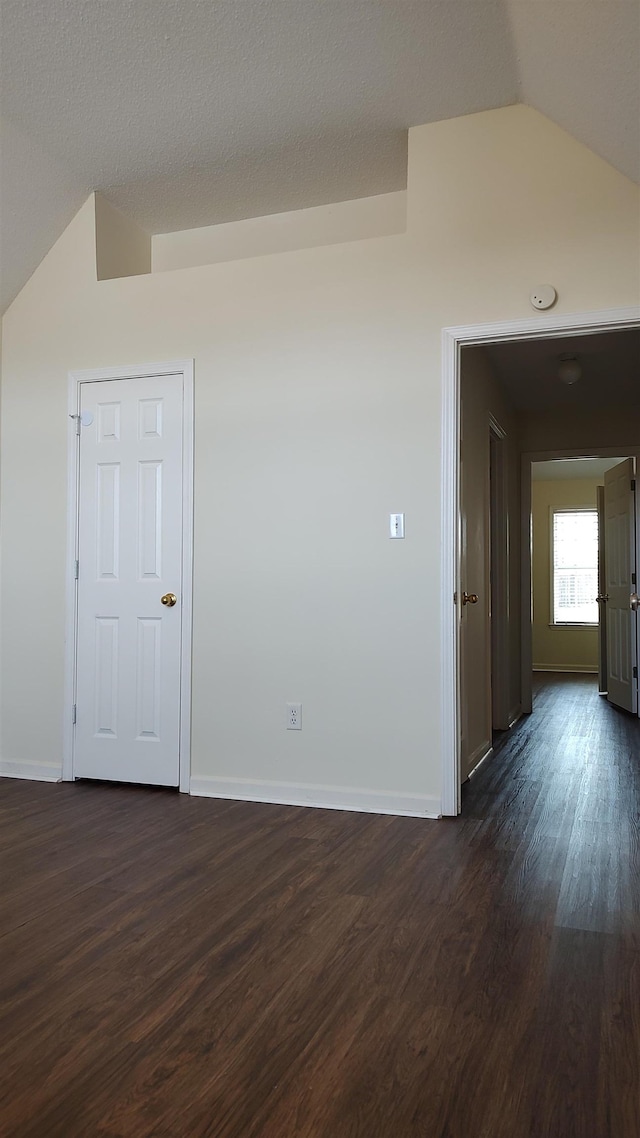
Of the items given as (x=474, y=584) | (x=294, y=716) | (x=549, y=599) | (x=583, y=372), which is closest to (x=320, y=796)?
(x=294, y=716)

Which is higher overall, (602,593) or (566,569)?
(566,569)

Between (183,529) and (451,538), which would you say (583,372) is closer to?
(451,538)

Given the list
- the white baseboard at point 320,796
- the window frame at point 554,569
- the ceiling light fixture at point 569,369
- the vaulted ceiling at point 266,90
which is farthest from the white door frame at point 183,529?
the window frame at point 554,569

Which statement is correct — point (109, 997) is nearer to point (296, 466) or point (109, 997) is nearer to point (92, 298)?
point (296, 466)

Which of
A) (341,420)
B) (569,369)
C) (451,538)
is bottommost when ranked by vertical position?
(451,538)

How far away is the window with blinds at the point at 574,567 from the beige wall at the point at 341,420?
24.6ft

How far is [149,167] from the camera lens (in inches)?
150

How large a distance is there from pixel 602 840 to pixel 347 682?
120cm

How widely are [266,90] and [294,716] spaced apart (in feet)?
8.58

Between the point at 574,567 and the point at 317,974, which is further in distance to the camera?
the point at 574,567

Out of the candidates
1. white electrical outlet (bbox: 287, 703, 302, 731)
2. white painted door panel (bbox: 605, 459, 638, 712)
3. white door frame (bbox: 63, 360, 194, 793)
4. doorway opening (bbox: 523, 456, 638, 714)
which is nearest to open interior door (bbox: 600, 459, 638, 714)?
white painted door panel (bbox: 605, 459, 638, 712)

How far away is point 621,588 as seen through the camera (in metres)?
6.69

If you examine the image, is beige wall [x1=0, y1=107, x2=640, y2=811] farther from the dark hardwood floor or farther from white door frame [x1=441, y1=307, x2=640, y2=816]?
the dark hardwood floor

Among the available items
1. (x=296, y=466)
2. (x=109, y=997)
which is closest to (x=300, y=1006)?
(x=109, y=997)
